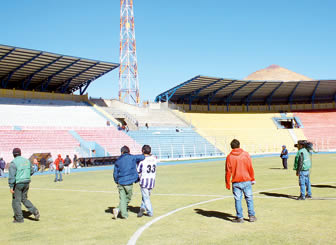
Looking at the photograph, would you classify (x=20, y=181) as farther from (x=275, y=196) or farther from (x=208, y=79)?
(x=208, y=79)

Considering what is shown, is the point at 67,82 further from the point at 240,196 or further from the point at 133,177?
the point at 240,196

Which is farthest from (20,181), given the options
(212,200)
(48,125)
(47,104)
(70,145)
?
(47,104)

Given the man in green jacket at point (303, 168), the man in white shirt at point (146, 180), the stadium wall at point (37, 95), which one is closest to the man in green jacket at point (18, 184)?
the man in white shirt at point (146, 180)

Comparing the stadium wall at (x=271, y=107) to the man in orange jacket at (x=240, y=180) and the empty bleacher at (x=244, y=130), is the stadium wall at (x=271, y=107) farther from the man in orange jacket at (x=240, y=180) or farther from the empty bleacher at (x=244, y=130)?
the man in orange jacket at (x=240, y=180)

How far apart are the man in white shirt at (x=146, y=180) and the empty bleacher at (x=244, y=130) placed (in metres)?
41.3

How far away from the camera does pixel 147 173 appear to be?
30.5 ft

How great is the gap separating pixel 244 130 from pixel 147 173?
167 feet

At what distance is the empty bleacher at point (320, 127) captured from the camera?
56.0 meters

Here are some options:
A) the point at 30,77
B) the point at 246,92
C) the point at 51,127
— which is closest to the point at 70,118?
the point at 51,127

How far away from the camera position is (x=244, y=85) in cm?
6438

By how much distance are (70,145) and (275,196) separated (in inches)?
1205

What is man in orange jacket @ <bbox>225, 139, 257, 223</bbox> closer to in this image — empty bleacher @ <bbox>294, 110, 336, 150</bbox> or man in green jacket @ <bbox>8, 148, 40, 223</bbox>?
man in green jacket @ <bbox>8, 148, 40, 223</bbox>

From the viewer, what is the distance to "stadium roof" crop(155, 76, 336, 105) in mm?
61594

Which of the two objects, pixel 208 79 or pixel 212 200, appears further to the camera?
pixel 208 79
